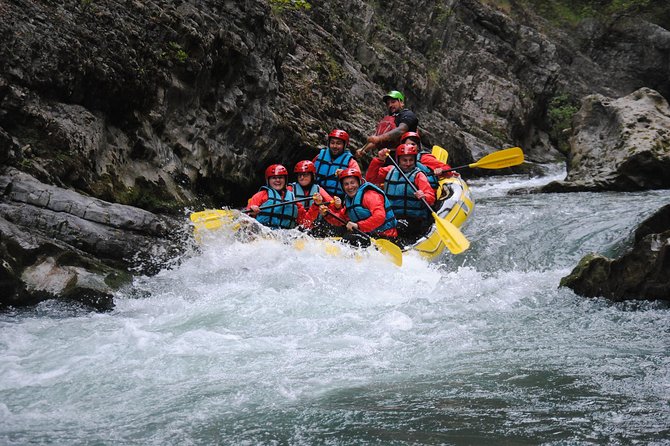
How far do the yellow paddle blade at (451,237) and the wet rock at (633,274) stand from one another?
1258 millimetres

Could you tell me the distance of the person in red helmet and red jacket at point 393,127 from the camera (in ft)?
28.9

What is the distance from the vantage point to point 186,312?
4.74 meters

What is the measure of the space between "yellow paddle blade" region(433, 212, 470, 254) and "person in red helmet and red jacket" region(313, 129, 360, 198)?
5.61ft

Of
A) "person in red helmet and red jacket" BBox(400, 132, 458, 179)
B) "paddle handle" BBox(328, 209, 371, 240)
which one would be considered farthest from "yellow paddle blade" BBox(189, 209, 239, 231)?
"person in red helmet and red jacket" BBox(400, 132, 458, 179)

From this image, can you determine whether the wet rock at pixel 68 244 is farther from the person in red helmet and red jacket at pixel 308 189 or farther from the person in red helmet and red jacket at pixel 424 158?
the person in red helmet and red jacket at pixel 424 158

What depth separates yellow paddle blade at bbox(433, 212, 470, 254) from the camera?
6139mm

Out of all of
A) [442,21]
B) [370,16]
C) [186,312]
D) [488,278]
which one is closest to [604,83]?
[442,21]

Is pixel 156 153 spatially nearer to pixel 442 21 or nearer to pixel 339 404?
pixel 339 404

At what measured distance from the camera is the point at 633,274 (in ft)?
14.9

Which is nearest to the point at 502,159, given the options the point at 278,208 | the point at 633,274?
the point at 278,208

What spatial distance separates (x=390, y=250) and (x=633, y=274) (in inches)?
91.7

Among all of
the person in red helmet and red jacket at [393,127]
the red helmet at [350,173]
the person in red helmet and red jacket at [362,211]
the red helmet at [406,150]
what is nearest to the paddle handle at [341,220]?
the person in red helmet and red jacket at [362,211]

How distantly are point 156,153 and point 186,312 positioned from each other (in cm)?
269

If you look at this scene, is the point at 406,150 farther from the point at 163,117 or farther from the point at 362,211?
the point at 163,117
